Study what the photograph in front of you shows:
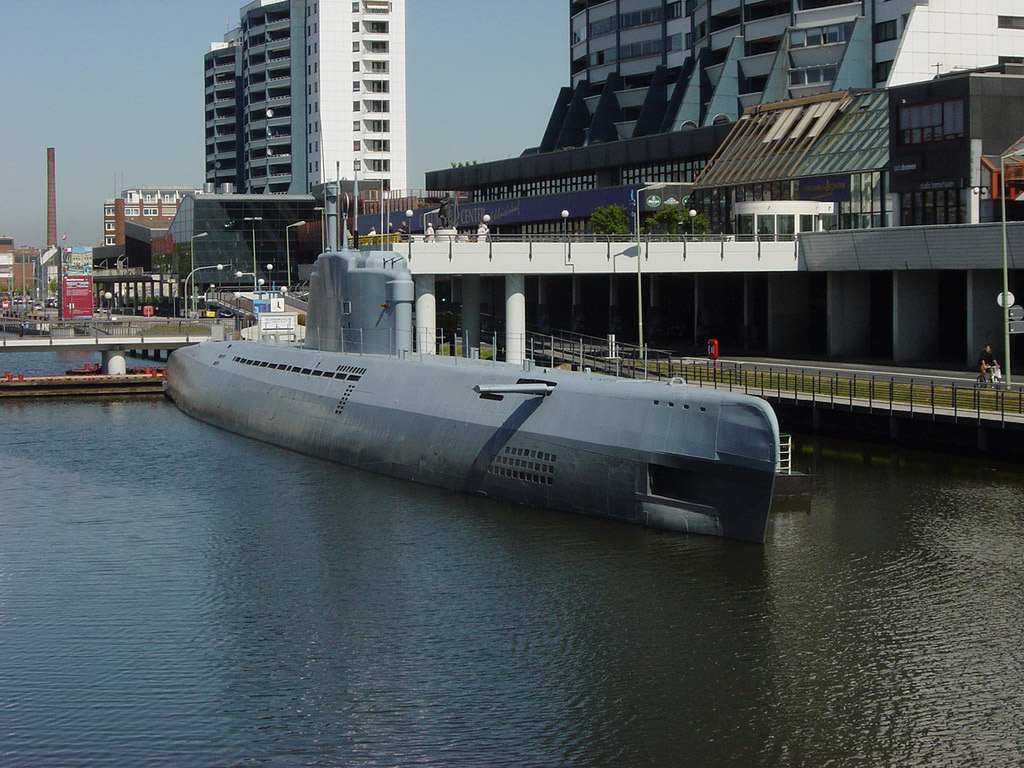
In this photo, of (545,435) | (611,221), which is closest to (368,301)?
(545,435)

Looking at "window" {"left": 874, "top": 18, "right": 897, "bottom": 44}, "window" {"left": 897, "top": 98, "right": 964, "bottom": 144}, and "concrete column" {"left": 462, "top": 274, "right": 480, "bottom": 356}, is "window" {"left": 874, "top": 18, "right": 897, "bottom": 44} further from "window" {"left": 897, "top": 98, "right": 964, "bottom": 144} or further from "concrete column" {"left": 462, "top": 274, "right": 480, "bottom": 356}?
"concrete column" {"left": 462, "top": 274, "right": 480, "bottom": 356}

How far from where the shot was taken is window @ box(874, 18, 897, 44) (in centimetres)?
7800

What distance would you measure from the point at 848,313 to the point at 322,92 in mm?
90635

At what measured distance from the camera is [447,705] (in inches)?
741

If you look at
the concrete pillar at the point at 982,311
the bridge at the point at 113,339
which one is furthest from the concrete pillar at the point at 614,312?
the concrete pillar at the point at 982,311

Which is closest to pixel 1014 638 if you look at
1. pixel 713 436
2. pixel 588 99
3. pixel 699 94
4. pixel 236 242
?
pixel 713 436

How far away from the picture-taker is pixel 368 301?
41.6m

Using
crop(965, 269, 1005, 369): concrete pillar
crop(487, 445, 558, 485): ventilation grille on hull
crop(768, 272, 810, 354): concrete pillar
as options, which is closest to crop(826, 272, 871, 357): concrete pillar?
crop(768, 272, 810, 354): concrete pillar

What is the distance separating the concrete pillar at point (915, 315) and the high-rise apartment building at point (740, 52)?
18.2 m

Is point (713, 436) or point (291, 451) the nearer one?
point (713, 436)

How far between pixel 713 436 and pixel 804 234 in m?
34.3

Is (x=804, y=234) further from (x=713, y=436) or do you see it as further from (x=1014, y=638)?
(x=1014, y=638)

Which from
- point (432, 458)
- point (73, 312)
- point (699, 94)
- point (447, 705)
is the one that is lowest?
point (447, 705)

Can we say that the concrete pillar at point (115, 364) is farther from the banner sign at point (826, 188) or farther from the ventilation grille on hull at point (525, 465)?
the ventilation grille on hull at point (525, 465)
